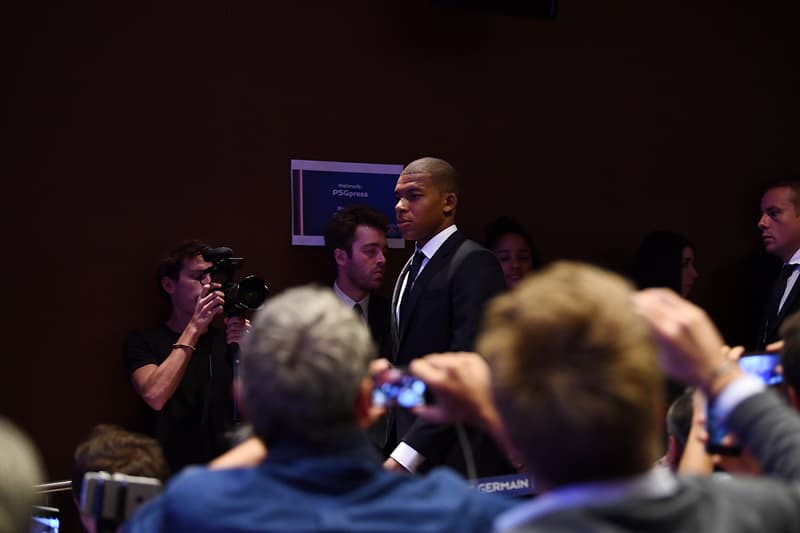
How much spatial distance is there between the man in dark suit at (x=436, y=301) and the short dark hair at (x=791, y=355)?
1.82m

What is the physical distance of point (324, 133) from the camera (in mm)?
4535

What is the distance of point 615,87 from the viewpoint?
17.2 feet

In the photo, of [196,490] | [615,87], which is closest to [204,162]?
[615,87]

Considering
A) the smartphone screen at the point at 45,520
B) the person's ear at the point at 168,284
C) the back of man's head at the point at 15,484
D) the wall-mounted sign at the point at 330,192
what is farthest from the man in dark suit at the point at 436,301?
the back of man's head at the point at 15,484

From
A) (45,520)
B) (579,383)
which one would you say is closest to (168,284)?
(45,520)

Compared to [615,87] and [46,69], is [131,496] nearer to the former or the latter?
[46,69]

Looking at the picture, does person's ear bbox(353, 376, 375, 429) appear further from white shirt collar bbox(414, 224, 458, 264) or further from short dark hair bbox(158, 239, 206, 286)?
short dark hair bbox(158, 239, 206, 286)

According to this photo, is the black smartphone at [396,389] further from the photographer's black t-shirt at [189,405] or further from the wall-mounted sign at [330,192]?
the wall-mounted sign at [330,192]

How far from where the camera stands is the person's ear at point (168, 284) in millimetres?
4070

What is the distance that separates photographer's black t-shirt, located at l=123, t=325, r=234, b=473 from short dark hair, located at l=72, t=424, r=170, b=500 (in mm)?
1541

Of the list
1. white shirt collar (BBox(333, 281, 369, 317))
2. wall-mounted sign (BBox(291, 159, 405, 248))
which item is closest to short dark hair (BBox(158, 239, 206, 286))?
wall-mounted sign (BBox(291, 159, 405, 248))

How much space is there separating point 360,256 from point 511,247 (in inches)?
31.8

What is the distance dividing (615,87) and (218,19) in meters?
2.17

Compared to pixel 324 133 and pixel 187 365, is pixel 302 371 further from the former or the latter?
pixel 324 133
